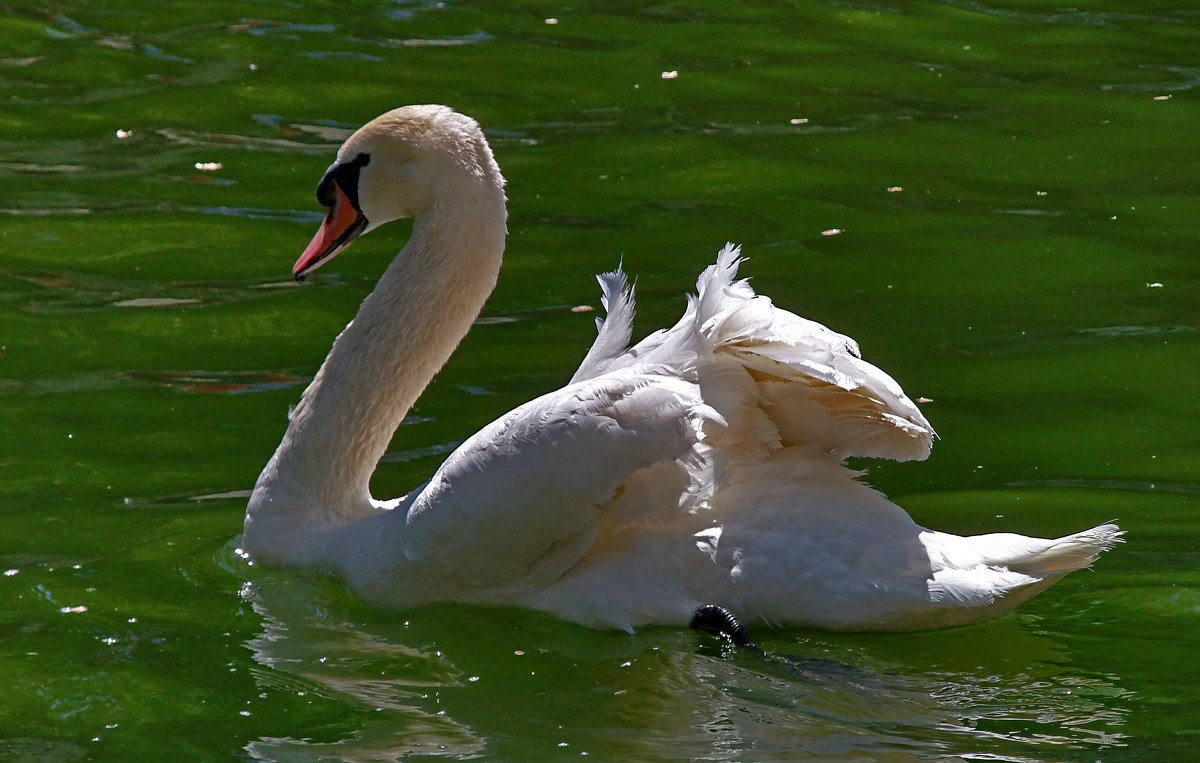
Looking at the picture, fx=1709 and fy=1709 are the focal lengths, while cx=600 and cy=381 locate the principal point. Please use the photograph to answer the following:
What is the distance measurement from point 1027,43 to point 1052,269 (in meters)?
4.98

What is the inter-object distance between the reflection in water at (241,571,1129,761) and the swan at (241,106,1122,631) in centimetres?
12

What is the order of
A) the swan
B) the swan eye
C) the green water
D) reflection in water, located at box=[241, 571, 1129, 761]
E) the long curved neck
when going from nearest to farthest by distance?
1. reflection in water, located at box=[241, 571, 1129, 761]
2. the green water
3. the swan
4. the long curved neck
5. the swan eye

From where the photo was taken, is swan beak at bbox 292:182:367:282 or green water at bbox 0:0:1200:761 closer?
green water at bbox 0:0:1200:761

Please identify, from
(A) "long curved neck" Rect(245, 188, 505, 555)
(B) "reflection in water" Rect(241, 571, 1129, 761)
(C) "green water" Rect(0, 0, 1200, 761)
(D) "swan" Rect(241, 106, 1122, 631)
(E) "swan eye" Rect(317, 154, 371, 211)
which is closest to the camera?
(B) "reflection in water" Rect(241, 571, 1129, 761)

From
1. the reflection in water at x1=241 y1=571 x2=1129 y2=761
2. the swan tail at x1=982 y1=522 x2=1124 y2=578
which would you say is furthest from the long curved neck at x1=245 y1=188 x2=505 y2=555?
the swan tail at x1=982 y1=522 x2=1124 y2=578

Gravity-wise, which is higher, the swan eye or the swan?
the swan eye

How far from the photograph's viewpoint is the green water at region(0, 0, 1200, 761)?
4883 mm

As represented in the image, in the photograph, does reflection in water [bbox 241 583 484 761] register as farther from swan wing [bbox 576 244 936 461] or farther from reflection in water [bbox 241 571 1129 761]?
swan wing [bbox 576 244 936 461]

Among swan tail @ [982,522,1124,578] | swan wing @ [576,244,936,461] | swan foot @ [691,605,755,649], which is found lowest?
swan foot @ [691,605,755,649]

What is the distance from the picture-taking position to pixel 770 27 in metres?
Answer: 14.0

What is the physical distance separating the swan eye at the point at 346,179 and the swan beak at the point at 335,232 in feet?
0.05

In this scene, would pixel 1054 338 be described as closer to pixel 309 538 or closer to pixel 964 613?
pixel 964 613

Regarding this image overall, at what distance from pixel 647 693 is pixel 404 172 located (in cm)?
224

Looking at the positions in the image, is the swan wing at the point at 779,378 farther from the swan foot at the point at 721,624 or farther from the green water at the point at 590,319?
the green water at the point at 590,319
